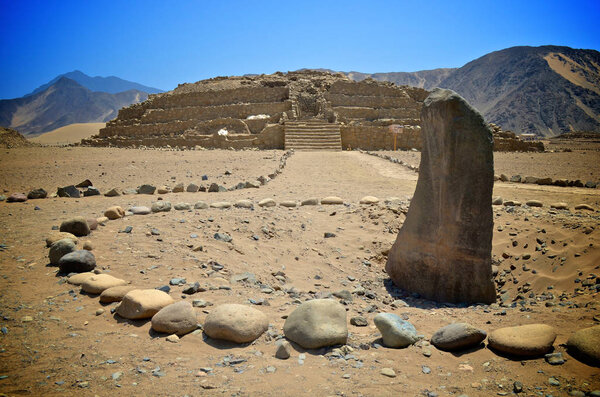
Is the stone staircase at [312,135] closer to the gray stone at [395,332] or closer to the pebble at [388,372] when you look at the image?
the gray stone at [395,332]

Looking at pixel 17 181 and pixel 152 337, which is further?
pixel 17 181

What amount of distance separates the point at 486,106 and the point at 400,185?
3035 inches

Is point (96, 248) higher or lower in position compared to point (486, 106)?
lower

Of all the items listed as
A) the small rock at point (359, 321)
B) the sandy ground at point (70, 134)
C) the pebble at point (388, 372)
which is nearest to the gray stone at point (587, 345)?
the pebble at point (388, 372)

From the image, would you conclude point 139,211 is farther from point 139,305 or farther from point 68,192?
point 139,305

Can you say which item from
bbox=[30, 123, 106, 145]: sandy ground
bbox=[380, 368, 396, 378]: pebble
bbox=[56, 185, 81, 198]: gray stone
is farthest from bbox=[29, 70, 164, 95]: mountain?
bbox=[380, 368, 396, 378]: pebble

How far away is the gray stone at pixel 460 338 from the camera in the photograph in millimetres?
2393

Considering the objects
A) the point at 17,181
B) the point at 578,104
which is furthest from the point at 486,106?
the point at 17,181

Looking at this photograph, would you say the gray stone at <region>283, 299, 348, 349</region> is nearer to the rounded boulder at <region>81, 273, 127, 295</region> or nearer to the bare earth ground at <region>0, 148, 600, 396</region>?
the bare earth ground at <region>0, 148, 600, 396</region>

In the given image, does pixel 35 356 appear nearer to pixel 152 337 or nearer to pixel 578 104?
pixel 152 337

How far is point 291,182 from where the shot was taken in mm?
9203

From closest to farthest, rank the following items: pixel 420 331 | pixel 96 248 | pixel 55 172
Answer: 1. pixel 420 331
2. pixel 96 248
3. pixel 55 172

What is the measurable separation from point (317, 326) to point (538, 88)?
76377 millimetres

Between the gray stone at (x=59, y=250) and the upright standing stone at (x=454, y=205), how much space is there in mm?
3536
